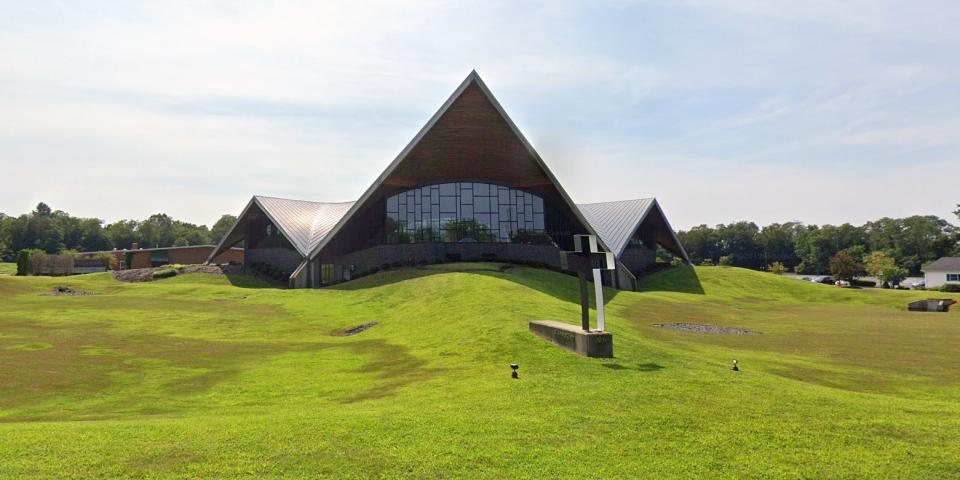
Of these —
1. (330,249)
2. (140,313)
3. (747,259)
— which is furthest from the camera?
(747,259)

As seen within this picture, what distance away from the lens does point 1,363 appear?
18281 mm

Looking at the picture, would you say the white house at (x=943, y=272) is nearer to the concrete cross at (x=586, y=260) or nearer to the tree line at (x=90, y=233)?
the concrete cross at (x=586, y=260)

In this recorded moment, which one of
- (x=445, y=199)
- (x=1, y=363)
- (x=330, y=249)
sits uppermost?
(x=445, y=199)

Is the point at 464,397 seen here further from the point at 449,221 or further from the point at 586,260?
the point at 449,221

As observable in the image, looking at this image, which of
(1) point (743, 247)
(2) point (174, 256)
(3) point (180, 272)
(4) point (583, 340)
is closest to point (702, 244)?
(1) point (743, 247)

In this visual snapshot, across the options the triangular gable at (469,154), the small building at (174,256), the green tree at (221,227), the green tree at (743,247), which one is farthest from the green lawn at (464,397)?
the green tree at (221,227)

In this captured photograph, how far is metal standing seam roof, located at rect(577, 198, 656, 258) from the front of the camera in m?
58.6

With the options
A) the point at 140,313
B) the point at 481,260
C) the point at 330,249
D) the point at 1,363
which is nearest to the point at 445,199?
the point at 481,260

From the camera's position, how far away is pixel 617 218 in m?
66.6

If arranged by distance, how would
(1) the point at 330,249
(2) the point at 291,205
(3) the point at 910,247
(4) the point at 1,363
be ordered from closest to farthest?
(4) the point at 1,363 → (1) the point at 330,249 → (2) the point at 291,205 → (3) the point at 910,247

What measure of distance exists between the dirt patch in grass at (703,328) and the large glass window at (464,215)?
30478 millimetres

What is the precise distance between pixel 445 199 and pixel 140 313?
3132 cm

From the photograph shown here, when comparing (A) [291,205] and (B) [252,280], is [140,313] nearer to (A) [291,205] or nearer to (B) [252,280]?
(B) [252,280]

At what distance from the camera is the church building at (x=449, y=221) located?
51.9 meters
